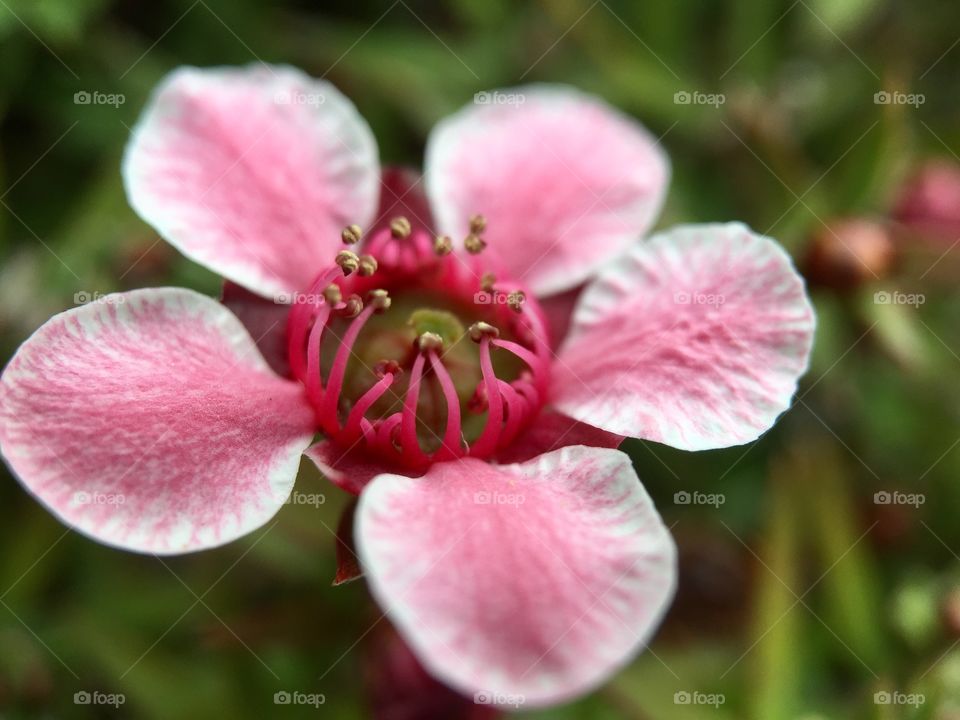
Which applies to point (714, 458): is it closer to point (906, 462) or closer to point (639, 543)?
Result: point (906, 462)

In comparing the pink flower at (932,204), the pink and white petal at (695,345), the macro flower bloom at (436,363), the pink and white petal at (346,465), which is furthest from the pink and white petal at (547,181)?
the pink flower at (932,204)

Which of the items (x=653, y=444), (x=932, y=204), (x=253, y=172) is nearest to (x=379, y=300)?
(x=253, y=172)

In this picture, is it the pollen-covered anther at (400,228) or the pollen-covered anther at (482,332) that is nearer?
the pollen-covered anther at (482,332)

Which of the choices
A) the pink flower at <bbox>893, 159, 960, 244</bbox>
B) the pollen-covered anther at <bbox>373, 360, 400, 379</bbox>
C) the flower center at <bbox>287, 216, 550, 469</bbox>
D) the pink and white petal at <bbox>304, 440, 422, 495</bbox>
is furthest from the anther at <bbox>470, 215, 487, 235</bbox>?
the pink flower at <bbox>893, 159, 960, 244</bbox>

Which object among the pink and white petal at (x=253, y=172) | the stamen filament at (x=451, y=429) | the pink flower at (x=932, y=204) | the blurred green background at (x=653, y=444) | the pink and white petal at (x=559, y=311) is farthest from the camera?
the pink flower at (x=932, y=204)

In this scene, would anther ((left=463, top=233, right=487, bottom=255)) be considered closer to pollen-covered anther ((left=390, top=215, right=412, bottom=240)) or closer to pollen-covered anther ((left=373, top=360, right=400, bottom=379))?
pollen-covered anther ((left=390, top=215, right=412, bottom=240))

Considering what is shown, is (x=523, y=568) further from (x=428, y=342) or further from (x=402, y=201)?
(x=402, y=201)

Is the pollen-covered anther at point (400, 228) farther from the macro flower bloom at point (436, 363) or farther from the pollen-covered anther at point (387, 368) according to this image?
the pollen-covered anther at point (387, 368)
